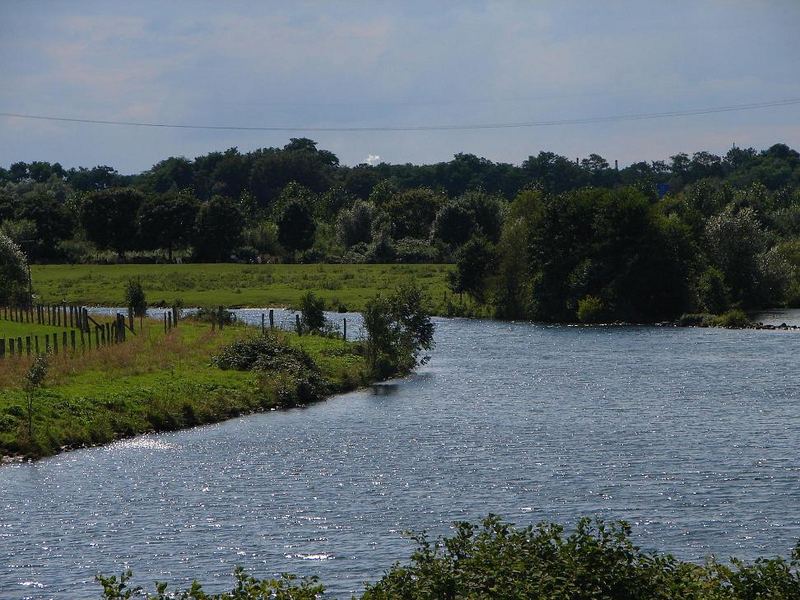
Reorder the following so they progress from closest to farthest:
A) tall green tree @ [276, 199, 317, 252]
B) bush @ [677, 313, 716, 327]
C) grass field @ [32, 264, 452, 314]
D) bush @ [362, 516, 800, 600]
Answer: bush @ [362, 516, 800, 600], bush @ [677, 313, 716, 327], grass field @ [32, 264, 452, 314], tall green tree @ [276, 199, 317, 252]

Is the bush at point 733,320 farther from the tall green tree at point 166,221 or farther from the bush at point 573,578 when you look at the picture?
the tall green tree at point 166,221

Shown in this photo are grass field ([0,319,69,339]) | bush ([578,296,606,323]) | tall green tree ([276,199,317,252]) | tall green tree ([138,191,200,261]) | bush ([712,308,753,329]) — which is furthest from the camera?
tall green tree ([276,199,317,252])

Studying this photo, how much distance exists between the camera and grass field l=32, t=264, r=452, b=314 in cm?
12706

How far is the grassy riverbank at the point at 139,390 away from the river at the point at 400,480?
134 centimetres

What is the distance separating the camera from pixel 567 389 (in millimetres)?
68188

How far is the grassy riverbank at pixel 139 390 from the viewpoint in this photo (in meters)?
50.6

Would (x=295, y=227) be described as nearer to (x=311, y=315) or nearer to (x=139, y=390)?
(x=311, y=315)

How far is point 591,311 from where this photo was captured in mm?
113000

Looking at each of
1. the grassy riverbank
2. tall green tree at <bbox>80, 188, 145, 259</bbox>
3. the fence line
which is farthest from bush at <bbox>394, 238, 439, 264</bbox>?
the grassy riverbank

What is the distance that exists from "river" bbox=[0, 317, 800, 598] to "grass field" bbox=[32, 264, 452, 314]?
57.6 m

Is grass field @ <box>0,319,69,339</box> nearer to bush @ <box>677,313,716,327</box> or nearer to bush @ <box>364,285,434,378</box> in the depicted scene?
bush @ <box>364,285,434,378</box>

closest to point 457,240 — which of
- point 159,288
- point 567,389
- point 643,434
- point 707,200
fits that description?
point 707,200

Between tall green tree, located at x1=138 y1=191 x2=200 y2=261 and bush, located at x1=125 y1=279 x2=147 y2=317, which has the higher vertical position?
tall green tree, located at x1=138 y1=191 x2=200 y2=261

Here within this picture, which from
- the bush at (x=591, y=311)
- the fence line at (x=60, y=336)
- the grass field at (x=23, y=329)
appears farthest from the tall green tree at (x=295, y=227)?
the grass field at (x=23, y=329)
